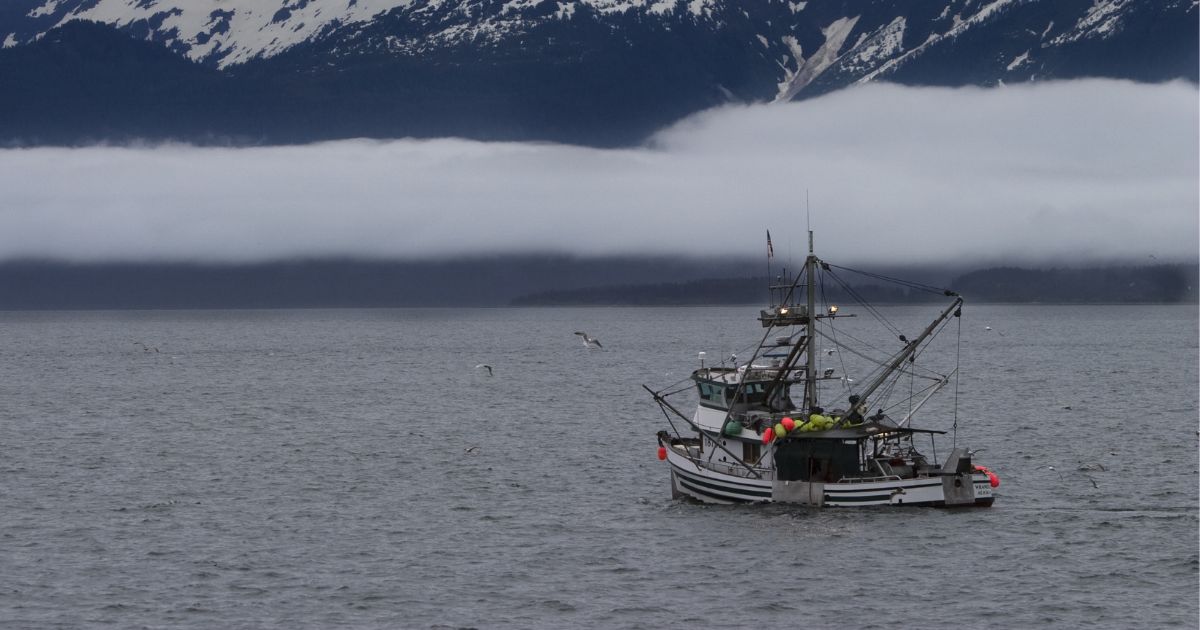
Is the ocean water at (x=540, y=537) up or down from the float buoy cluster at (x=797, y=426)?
down

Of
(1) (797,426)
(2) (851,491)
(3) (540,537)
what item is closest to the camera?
(3) (540,537)

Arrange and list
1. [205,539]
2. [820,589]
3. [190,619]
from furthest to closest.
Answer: [205,539]
[820,589]
[190,619]

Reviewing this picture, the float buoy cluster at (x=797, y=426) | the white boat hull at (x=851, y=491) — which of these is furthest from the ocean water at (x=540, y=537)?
the float buoy cluster at (x=797, y=426)

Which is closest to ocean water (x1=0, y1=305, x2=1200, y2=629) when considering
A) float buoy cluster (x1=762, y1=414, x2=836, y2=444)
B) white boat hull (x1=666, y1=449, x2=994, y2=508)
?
white boat hull (x1=666, y1=449, x2=994, y2=508)

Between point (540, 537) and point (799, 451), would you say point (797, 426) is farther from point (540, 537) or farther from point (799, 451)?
point (540, 537)

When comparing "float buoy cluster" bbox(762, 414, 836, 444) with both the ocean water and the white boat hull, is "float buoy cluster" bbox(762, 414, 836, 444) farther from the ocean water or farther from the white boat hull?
the ocean water

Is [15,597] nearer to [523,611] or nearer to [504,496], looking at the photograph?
[523,611]

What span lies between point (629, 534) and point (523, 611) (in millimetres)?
14549

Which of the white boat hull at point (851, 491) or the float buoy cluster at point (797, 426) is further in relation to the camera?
the float buoy cluster at point (797, 426)

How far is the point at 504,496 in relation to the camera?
278 ft

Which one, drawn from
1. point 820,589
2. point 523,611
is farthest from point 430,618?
point 820,589

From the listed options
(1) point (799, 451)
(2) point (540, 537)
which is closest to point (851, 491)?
(1) point (799, 451)

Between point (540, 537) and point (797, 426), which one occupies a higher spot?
point (797, 426)

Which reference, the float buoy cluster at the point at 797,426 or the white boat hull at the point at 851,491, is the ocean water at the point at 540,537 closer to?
the white boat hull at the point at 851,491
